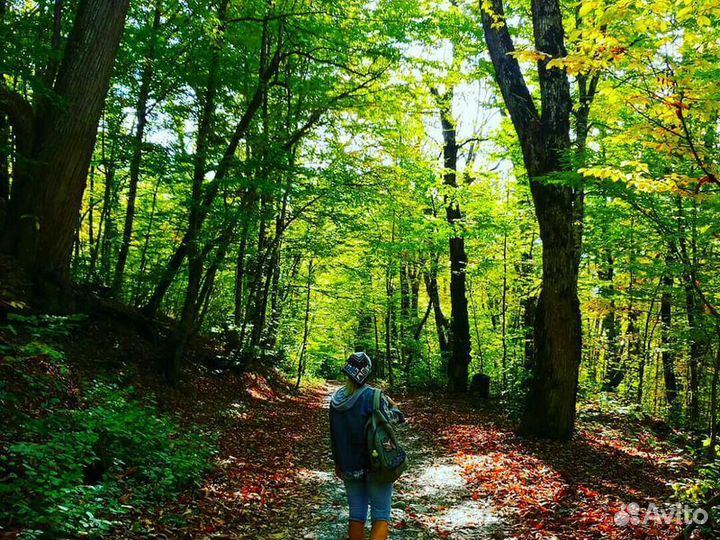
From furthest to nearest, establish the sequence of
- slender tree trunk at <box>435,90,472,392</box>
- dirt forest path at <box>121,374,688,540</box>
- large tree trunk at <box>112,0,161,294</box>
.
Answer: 1. slender tree trunk at <box>435,90,472,392</box>
2. large tree trunk at <box>112,0,161,294</box>
3. dirt forest path at <box>121,374,688,540</box>

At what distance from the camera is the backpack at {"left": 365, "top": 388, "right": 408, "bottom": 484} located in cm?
362

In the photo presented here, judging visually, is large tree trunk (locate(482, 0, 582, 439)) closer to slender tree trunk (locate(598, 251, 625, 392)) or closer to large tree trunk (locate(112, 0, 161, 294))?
slender tree trunk (locate(598, 251, 625, 392))

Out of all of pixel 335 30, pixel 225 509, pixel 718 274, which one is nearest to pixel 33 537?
pixel 225 509

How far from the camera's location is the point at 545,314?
8.73 metres

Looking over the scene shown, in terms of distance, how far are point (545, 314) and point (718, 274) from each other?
3899mm

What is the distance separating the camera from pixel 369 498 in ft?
12.6

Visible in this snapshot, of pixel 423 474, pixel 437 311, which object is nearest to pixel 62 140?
pixel 423 474

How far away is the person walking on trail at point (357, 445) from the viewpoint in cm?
374

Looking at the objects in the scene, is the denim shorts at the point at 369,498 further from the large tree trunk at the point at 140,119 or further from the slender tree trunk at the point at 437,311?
the slender tree trunk at the point at 437,311

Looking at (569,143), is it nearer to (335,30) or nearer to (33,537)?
(335,30)

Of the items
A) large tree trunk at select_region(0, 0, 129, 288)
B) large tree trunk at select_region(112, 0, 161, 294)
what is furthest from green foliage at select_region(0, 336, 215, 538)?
large tree trunk at select_region(112, 0, 161, 294)

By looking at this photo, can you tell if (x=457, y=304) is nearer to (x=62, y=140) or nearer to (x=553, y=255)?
(x=553, y=255)

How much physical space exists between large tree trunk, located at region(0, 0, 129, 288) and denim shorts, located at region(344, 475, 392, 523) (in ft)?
19.6

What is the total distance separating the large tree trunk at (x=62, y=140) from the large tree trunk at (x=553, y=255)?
6.81 metres
